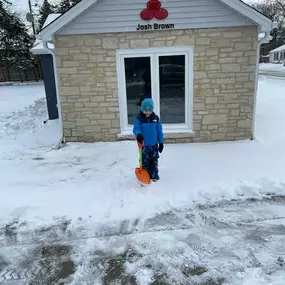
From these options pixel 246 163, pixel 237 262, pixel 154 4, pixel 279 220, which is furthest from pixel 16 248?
pixel 154 4

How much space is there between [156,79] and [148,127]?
264cm

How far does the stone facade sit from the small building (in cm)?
2

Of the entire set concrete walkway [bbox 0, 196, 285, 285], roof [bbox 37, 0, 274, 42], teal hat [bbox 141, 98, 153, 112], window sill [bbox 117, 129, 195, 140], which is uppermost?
roof [bbox 37, 0, 274, 42]

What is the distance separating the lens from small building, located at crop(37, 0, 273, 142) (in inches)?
264

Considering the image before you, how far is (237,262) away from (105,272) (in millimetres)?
1408

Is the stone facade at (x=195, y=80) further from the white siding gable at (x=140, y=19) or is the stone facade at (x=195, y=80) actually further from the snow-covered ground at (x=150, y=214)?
the snow-covered ground at (x=150, y=214)

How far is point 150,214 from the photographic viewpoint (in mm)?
4188

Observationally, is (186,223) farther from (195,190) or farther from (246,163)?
(246,163)

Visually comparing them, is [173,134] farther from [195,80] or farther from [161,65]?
[161,65]

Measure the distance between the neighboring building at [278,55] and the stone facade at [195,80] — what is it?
5003 cm

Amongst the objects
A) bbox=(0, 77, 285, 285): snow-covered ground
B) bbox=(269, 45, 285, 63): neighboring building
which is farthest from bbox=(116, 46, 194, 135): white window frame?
bbox=(269, 45, 285, 63): neighboring building

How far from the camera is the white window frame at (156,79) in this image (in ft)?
22.9

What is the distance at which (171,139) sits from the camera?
7.50 m

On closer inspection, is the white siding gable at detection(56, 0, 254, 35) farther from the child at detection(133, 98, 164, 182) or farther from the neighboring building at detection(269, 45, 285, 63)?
the neighboring building at detection(269, 45, 285, 63)
